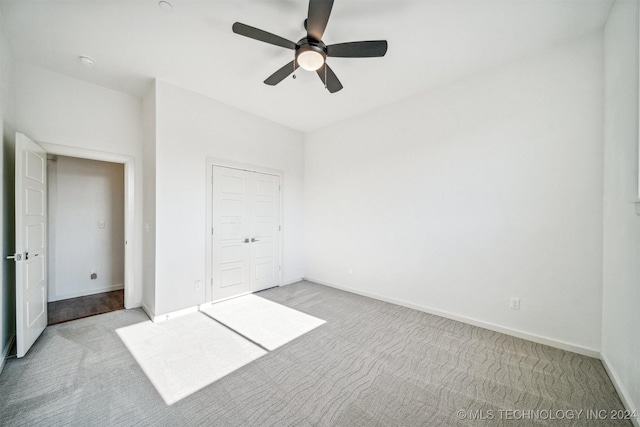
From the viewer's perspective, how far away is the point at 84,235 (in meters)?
3.96

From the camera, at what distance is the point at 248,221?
4.04 metres

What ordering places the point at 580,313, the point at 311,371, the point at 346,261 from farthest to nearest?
the point at 346,261, the point at 580,313, the point at 311,371

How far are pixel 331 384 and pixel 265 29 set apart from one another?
3.10 meters

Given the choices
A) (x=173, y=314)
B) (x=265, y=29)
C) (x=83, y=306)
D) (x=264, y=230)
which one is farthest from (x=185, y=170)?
(x=83, y=306)

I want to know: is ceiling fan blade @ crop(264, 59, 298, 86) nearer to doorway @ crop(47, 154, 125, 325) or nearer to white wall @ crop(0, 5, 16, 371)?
white wall @ crop(0, 5, 16, 371)

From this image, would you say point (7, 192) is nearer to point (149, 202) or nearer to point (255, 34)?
point (149, 202)

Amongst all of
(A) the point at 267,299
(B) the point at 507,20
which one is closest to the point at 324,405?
(A) the point at 267,299

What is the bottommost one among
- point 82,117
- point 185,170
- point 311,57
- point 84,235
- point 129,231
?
point 84,235

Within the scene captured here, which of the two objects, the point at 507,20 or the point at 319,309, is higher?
the point at 507,20

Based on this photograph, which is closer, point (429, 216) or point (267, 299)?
point (429, 216)

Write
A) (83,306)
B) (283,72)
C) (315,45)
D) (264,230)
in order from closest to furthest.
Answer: (315,45), (283,72), (83,306), (264,230)

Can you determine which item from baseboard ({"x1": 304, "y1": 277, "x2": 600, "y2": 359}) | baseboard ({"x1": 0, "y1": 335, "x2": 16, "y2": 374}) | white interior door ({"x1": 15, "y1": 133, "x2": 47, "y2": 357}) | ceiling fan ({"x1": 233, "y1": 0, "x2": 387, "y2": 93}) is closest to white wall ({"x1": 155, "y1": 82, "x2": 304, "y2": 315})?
white interior door ({"x1": 15, "y1": 133, "x2": 47, "y2": 357})

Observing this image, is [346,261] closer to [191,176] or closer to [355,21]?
[191,176]

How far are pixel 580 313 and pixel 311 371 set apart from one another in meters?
2.60
